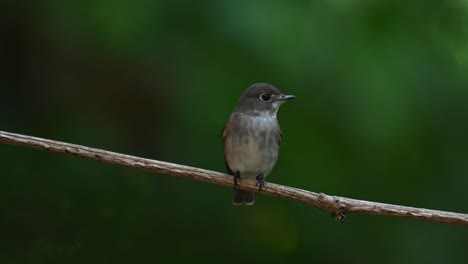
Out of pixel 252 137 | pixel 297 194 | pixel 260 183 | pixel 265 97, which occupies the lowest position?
pixel 297 194

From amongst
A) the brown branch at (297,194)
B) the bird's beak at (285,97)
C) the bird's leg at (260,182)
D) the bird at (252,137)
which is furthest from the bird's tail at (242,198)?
the brown branch at (297,194)

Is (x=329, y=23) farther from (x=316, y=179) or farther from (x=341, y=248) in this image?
(x=341, y=248)

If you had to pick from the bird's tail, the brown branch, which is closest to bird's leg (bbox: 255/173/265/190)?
the bird's tail

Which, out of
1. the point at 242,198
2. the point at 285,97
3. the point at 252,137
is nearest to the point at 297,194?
the point at 285,97

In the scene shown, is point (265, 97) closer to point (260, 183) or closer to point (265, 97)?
point (265, 97)

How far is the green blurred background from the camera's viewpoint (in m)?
5.78

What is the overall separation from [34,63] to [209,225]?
1.58 metres

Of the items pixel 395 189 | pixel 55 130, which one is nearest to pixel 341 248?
pixel 395 189

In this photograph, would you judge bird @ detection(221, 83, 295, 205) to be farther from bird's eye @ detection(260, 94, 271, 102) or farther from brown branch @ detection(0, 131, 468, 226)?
brown branch @ detection(0, 131, 468, 226)

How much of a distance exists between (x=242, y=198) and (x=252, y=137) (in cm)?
48

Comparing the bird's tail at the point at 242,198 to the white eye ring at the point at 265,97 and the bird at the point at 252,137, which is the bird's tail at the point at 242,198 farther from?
Answer: the white eye ring at the point at 265,97

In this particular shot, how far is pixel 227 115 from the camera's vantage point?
Result: 613 cm

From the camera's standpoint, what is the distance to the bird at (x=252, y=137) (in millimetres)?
6512

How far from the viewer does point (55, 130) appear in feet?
20.2
